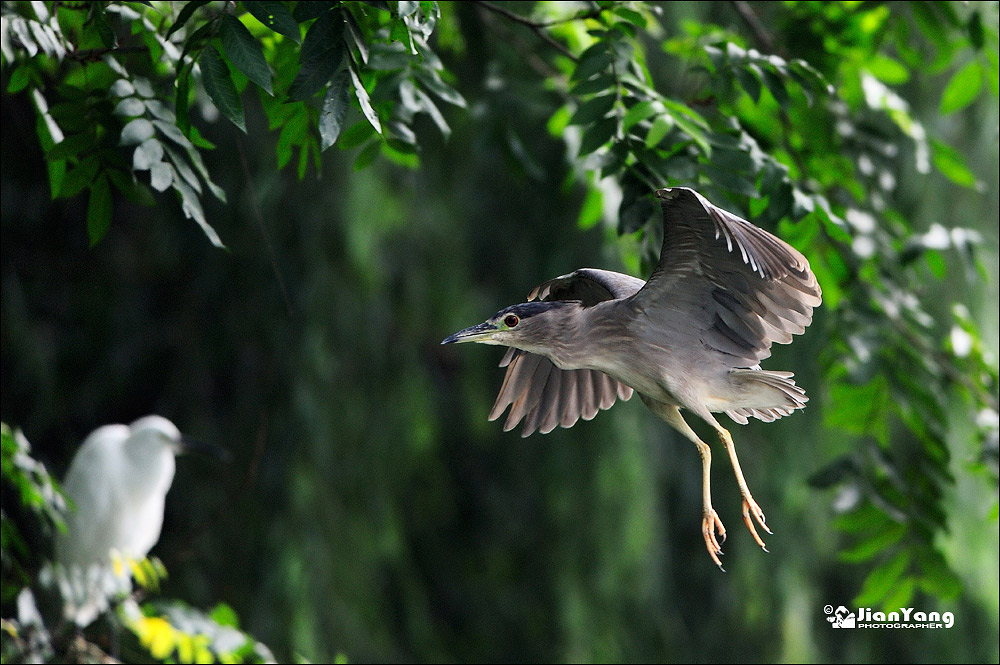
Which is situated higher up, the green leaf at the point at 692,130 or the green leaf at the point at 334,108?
the green leaf at the point at 334,108

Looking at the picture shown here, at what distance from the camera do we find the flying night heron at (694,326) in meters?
0.90

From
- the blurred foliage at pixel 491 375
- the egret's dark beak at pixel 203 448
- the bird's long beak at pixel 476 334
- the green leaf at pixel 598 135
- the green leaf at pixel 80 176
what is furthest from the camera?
the egret's dark beak at pixel 203 448

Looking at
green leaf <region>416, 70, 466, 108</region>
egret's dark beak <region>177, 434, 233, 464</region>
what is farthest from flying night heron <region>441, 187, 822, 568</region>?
egret's dark beak <region>177, 434, 233, 464</region>

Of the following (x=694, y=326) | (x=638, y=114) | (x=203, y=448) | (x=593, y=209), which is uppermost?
(x=638, y=114)

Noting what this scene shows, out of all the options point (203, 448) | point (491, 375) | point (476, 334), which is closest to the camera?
point (476, 334)

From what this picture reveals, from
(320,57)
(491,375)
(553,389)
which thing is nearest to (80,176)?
(320,57)

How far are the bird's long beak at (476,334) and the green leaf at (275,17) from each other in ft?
1.10

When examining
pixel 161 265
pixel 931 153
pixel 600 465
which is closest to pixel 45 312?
pixel 161 265

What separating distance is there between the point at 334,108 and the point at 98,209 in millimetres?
508

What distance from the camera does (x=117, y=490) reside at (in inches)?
121

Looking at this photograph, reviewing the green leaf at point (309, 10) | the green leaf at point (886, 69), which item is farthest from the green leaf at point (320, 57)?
the green leaf at point (886, 69)

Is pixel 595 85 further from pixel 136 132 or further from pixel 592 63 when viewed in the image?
pixel 136 132

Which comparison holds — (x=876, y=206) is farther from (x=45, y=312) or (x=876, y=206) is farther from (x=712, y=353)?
(x=45, y=312)

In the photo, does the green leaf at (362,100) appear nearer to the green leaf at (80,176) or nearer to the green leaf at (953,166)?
the green leaf at (80,176)
